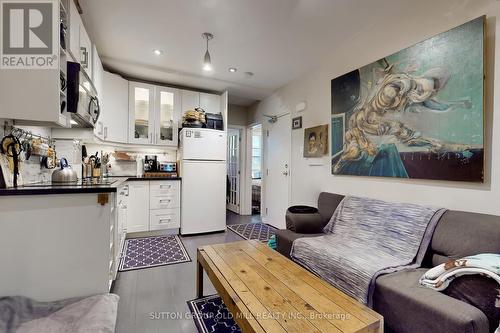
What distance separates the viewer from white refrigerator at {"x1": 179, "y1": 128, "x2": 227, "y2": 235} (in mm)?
3740

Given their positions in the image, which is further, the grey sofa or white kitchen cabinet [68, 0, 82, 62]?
white kitchen cabinet [68, 0, 82, 62]

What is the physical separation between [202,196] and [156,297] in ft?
6.46

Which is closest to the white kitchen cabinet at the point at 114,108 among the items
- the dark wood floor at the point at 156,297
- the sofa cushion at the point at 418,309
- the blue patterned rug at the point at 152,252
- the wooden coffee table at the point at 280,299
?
the blue patterned rug at the point at 152,252

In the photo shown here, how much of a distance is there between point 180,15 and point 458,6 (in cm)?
232

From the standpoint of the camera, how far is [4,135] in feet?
5.77

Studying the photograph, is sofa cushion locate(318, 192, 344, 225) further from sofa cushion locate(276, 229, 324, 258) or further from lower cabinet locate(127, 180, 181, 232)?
lower cabinet locate(127, 180, 181, 232)

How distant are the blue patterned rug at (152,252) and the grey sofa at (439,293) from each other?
6.97 feet

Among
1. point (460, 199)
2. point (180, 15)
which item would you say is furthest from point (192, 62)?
point (460, 199)

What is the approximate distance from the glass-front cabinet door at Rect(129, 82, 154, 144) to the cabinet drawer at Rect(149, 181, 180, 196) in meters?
0.73

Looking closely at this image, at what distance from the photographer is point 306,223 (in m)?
2.51

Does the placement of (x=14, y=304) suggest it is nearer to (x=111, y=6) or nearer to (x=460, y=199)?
(x=111, y=6)

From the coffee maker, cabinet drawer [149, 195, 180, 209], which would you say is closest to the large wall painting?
cabinet drawer [149, 195, 180, 209]

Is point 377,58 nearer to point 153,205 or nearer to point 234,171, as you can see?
point 153,205

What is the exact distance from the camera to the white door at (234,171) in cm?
536
